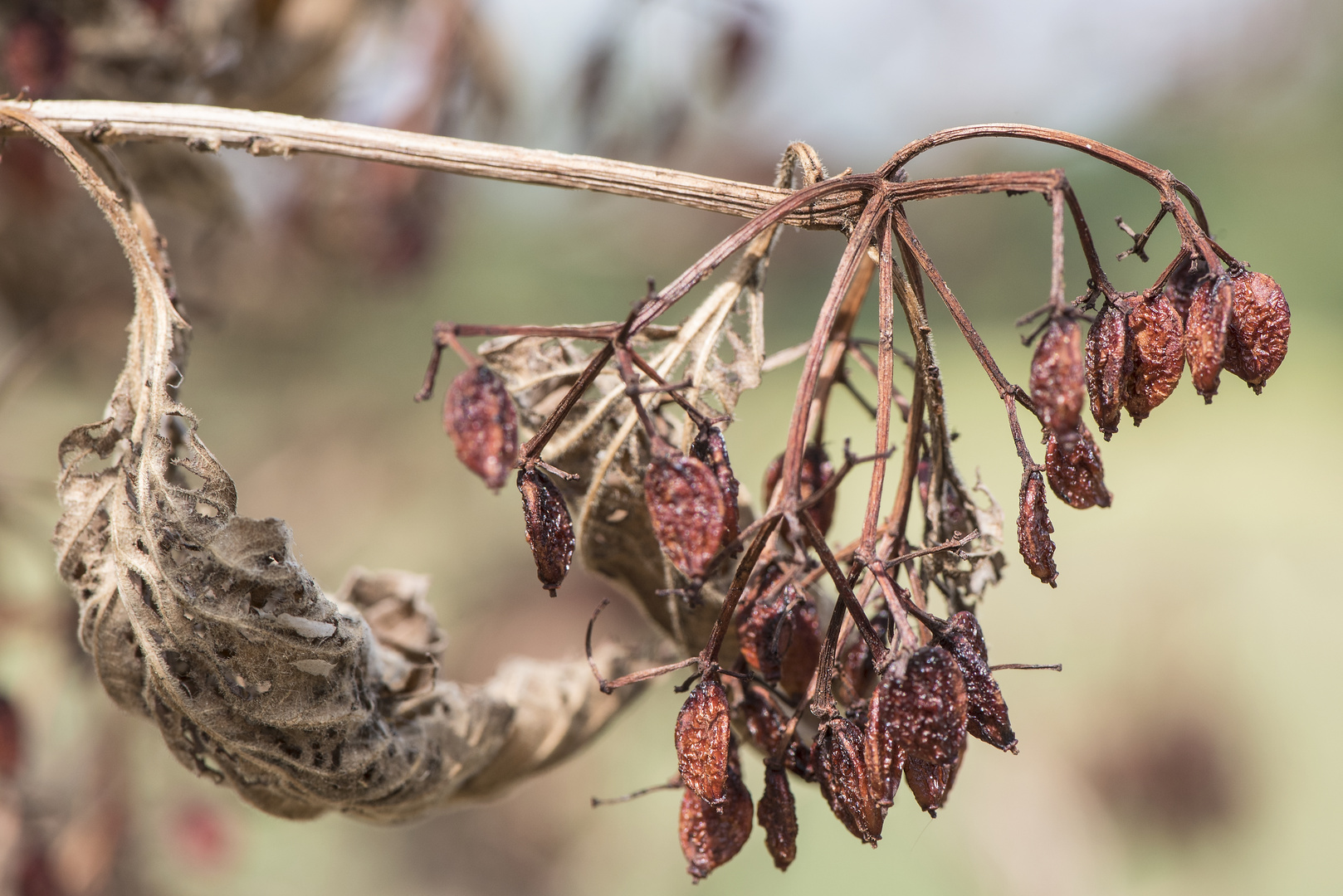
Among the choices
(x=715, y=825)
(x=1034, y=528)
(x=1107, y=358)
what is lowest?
(x=715, y=825)

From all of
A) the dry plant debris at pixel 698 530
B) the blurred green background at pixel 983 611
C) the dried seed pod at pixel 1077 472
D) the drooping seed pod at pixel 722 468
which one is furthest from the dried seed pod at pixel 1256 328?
the blurred green background at pixel 983 611

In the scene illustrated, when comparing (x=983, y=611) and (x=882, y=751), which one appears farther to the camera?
(x=983, y=611)

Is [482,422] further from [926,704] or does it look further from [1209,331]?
[1209,331]

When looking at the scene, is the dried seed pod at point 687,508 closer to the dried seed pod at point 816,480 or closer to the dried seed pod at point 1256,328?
the dried seed pod at point 816,480

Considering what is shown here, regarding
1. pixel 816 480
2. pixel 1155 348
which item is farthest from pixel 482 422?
pixel 1155 348

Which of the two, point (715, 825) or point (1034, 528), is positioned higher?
point (1034, 528)

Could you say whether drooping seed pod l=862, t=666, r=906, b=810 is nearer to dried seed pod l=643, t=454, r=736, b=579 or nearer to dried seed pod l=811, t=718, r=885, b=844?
dried seed pod l=811, t=718, r=885, b=844
